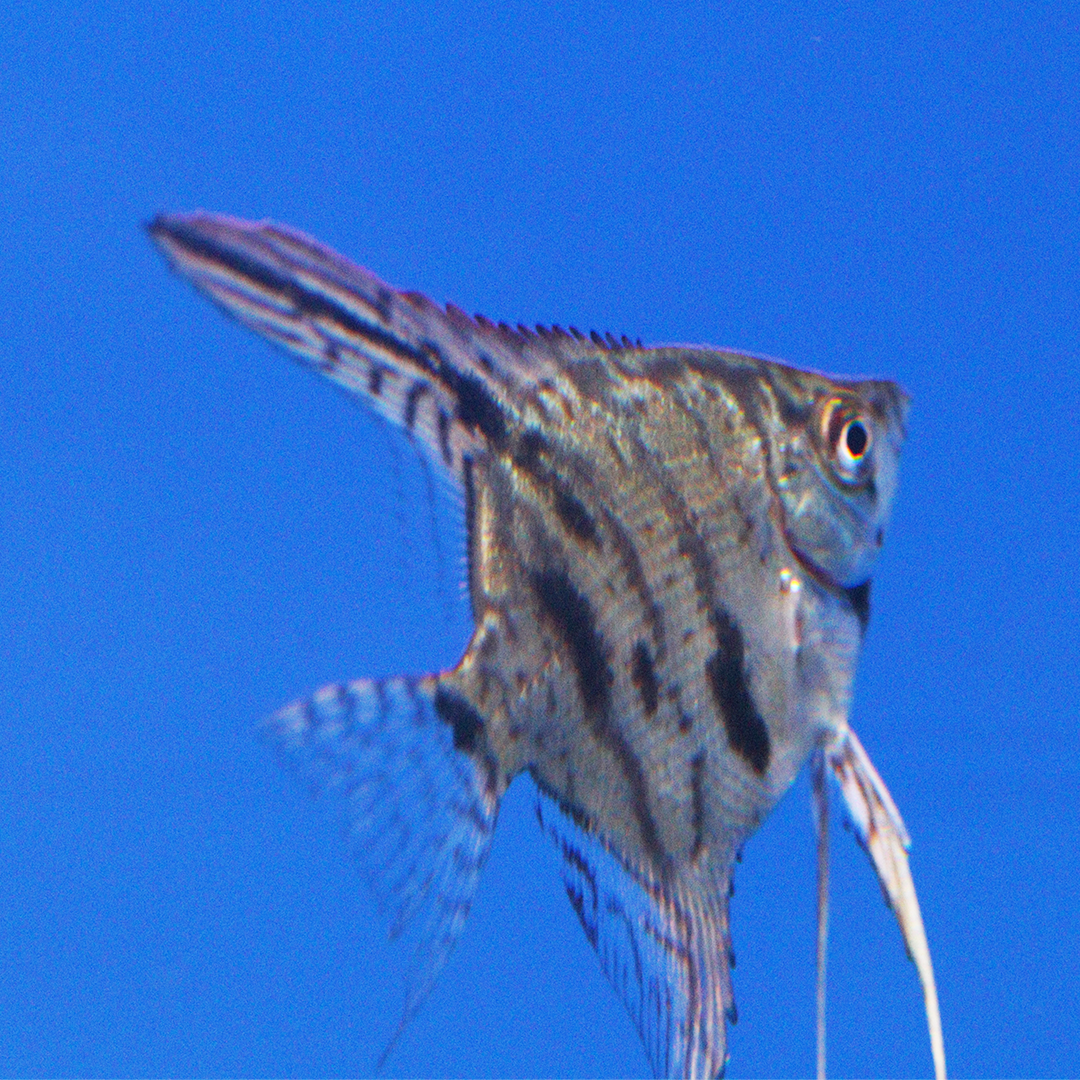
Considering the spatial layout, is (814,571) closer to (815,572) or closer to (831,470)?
(815,572)

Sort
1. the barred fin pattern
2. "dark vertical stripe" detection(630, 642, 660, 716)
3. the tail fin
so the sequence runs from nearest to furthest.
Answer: the barred fin pattern < the tail fin < "dark vertical stripe" detection(630, 642, 660, 716)

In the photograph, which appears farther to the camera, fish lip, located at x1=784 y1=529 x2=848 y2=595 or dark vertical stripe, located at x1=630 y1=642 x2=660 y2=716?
fish lip, located at x1=784 y1=529 x2=848 y2=595

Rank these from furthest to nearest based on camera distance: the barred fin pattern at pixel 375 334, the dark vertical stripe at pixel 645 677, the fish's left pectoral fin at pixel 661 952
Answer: the fish's left pectoral fin at pixel 661 952
the dark vertical stripe at pixel 645 677
the barred fin pattern at pixel 375 334

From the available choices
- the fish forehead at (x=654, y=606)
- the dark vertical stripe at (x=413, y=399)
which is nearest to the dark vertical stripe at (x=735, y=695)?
the fish forehead at (x=654, y=606)

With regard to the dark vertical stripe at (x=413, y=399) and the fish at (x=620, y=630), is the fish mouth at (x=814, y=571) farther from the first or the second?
the dark vertical stripe at (x=413, y=399)

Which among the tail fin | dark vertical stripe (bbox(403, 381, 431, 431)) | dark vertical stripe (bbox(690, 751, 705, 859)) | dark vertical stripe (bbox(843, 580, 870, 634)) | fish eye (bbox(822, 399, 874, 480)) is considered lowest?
the tail fin

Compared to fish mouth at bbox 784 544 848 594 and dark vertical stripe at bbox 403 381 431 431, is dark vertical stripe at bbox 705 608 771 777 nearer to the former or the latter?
fish mouth at bbox 784 544 848 594

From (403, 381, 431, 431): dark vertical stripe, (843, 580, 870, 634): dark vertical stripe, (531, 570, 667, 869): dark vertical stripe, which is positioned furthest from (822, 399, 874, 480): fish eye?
(403, 381, 431, 431): dark vertical stripe

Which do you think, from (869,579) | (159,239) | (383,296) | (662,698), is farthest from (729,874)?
(159,239)
